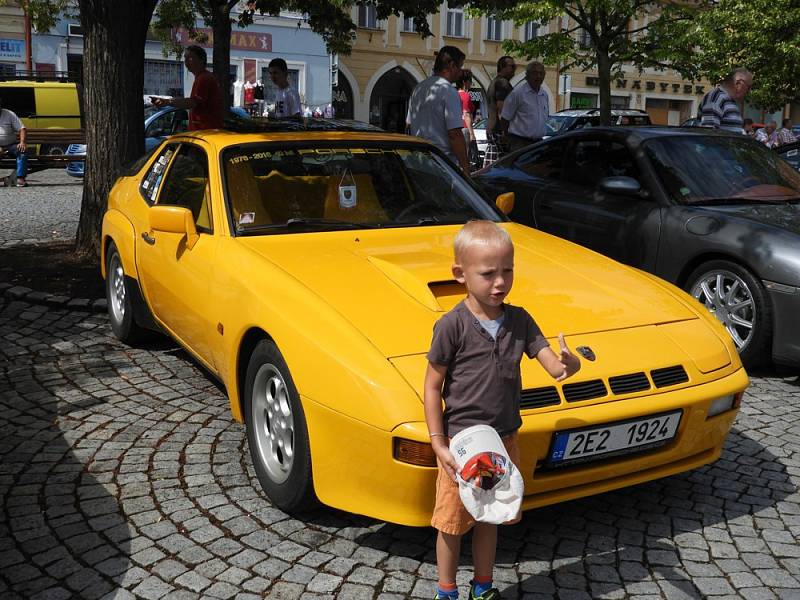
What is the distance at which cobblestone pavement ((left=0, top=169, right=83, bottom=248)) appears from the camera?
10.7 m

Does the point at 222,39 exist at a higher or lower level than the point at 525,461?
higher

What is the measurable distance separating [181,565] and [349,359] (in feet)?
3.15

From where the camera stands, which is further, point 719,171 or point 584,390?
point 719,171

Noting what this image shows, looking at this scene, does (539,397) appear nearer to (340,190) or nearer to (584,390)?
(584,390)

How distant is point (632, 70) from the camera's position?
47594 millimetres

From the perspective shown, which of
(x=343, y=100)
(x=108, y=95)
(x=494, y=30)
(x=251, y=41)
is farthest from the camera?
(x=494, y=30)

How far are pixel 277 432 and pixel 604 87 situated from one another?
18191 mm

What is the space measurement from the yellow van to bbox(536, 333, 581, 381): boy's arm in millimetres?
22036

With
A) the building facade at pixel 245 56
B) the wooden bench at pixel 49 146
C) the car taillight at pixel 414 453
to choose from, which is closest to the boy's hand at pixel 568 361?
the car taillight at pixel 414 453

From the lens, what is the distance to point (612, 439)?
324 centimetres

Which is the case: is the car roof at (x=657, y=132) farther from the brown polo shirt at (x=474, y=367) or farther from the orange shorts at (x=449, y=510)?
the orange shorts at (x=449, y=510)

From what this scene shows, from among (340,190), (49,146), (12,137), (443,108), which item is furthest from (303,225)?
(49,146)

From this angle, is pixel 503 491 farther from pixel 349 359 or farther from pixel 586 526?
pixel 586 526

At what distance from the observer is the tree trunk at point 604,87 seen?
63.5 ft
